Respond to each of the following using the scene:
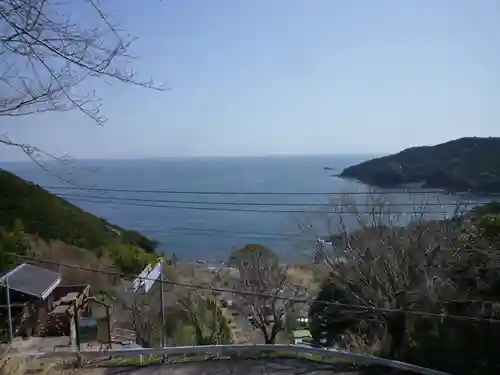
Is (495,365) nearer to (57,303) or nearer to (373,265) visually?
(373,265)

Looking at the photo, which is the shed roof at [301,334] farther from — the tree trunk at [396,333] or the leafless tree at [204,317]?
the tree trunk at [396,333]

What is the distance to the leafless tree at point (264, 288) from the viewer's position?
12.1 metres

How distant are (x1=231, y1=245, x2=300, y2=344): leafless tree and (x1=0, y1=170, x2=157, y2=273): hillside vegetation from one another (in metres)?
3.40

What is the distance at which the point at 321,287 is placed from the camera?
466 inches

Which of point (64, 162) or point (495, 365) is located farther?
point (495, 365)

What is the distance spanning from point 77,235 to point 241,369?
10668 millimetres

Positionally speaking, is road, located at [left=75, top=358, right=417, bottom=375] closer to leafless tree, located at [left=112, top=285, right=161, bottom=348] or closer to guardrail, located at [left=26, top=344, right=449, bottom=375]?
guardrail, located at [left=26, top=344, right=449, bottom=375]

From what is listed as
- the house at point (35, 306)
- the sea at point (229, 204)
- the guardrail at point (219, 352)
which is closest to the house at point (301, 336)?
the sea at point (229, 204)

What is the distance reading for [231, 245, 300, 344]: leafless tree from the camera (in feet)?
39.9

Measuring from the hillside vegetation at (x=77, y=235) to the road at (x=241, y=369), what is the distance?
4994 millimetres

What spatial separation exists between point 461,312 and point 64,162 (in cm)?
596

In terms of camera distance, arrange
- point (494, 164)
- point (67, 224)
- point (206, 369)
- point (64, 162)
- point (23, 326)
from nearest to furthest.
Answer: point (64, 162) < point (206, 369) < point (494, 164) < point (23, 326) < point (67, 224)

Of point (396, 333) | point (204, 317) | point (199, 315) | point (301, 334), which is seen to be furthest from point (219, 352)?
point (301, 334)

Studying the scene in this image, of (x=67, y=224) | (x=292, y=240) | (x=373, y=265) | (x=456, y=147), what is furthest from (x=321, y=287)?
(x=67, y=224)
